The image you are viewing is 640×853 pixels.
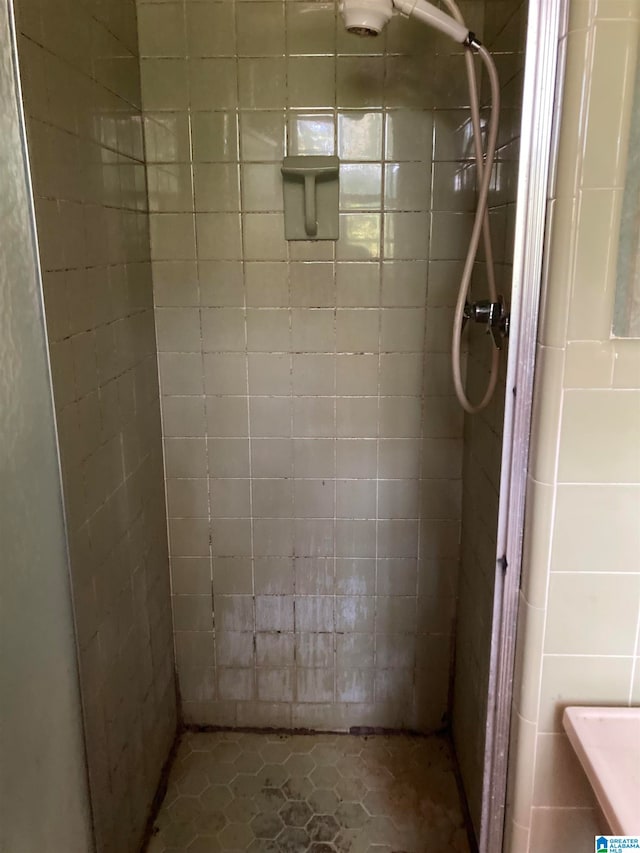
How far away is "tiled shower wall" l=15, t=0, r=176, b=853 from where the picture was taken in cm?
129

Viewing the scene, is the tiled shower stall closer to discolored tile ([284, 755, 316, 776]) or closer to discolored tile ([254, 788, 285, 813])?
discolored tile ([284, 755, 316, 776])

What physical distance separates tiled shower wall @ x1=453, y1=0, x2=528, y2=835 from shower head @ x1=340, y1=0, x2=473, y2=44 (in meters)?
0.14

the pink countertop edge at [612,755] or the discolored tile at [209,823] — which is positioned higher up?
the pink countertop edge at [612,755]

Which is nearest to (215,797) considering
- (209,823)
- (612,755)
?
(209,823)

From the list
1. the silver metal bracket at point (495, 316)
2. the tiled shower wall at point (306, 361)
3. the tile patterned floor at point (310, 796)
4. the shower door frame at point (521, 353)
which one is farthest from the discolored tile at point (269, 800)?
the silver metal bracket at point (495, 316)

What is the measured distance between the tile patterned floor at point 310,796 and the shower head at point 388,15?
1.96 meters

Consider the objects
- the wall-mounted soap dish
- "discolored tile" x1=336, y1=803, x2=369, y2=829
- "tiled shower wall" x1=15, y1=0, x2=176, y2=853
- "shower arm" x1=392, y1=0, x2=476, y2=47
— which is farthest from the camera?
"discolored tile" x1=336, y1=803, x2=369, y2=829

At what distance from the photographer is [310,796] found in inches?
77.8

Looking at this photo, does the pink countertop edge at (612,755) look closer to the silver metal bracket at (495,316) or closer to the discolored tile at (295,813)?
the silver metal bracket at (495,316)

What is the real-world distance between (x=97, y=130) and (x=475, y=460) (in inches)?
48.3

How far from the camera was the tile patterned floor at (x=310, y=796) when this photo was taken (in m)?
1.83

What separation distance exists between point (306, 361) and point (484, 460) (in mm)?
573

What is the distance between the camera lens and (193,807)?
6.38 ft

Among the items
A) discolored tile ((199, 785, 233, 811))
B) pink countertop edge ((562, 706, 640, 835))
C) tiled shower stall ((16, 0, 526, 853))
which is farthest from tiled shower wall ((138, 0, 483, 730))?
pink countertop edge ((562, 706, 640, 835))
